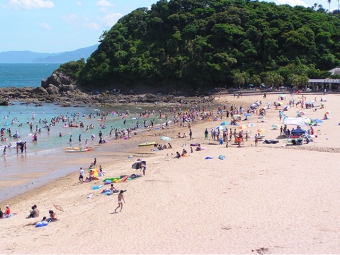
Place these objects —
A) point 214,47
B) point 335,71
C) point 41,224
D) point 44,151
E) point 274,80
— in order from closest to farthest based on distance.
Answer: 1. point 41,224
2. point 44,151
3. point 274,80
4. point 335,71
5. point 214,47

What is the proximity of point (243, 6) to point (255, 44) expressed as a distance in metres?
11.7

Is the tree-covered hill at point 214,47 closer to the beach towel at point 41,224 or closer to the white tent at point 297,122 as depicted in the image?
the white tent at point 297,122

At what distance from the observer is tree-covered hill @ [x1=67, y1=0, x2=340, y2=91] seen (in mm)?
62031

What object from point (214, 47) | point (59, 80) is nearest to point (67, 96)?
point (59, 80)

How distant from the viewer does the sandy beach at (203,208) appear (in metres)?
12.2

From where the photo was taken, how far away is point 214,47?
65875 millimetres

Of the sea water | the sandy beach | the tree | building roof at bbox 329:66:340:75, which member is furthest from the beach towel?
building roof at bbox 329:66:340:75

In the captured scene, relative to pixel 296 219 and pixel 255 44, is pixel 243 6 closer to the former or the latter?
pixel 255 44

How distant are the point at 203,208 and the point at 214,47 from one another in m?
53.5

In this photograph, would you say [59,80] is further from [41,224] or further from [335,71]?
[41,224]

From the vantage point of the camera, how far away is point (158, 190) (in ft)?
58.5

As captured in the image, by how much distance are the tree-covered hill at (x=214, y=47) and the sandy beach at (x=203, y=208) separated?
38.0 metres

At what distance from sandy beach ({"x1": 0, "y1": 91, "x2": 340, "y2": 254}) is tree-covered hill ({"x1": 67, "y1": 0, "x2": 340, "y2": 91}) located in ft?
125

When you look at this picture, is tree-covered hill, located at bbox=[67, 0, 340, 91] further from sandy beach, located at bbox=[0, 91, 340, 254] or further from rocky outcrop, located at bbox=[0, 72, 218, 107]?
sandy beach, located at bbox=[0, 91, 340, 254]
